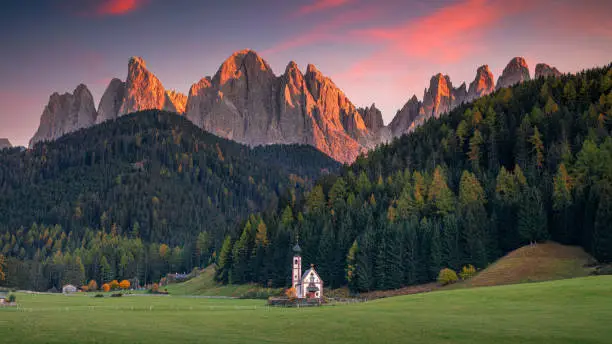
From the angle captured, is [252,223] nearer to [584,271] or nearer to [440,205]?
[440,205]

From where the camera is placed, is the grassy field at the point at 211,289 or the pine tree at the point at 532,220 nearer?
the pine tree at the point at 532,220

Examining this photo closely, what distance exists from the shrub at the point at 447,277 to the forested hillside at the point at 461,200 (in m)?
7.21

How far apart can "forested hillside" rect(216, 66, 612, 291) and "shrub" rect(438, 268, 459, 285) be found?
7.21 m

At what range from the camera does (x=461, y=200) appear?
393 ft

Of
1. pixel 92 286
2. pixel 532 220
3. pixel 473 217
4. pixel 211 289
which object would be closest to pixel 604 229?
pixel 532 220

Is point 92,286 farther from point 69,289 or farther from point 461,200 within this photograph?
point 461,200

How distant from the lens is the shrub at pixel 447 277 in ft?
322

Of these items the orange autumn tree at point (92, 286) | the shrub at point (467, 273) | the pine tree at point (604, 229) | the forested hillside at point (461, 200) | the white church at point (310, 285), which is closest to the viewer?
the pine tree at point (604, 229)

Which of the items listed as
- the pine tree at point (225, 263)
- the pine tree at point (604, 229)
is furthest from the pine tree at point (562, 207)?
the pine tree at point (225, 263)

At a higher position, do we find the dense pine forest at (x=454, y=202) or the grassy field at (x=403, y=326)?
the dense pine forest at (x=454, y=202)

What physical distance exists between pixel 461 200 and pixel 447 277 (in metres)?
25.6

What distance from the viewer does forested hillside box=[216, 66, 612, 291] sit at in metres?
106

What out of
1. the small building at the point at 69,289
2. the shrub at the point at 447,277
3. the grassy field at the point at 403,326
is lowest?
the small building at the point at 69,289

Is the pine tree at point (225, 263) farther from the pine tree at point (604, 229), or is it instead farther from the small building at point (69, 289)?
the pine tree at point (604, 229)
